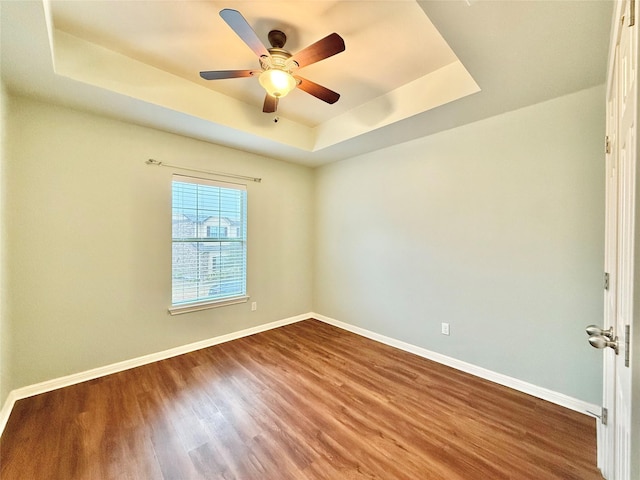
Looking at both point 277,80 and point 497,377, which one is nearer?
point 277,80

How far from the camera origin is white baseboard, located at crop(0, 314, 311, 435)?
82.7 inches

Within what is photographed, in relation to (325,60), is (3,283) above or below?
below

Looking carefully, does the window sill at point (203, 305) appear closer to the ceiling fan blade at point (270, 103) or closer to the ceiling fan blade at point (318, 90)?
the ceiling fan blade at point (270, 103)

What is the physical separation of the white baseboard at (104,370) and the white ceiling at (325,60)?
2.45 metres

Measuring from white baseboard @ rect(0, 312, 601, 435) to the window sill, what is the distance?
41 cm

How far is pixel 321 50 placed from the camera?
1.67 metres

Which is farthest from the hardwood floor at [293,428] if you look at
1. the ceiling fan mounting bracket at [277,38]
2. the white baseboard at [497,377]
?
the ceiling fan mounting bracket at [277,38]

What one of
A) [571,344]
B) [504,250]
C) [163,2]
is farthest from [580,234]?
[163,2]

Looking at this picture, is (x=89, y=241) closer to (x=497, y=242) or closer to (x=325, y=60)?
(x=325, y=60)

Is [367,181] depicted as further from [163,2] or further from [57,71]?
[57,71]

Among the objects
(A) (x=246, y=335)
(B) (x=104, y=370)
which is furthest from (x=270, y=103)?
(B) (x=104, y=370)

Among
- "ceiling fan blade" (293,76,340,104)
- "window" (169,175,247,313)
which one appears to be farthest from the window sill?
"ceiling fan blade" (293,76,340,104)

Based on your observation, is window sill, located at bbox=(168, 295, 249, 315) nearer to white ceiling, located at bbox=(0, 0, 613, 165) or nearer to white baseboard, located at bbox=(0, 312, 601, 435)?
white baseboard, located at bbox=(0, 312, 601, 435)

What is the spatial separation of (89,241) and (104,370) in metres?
1.26
